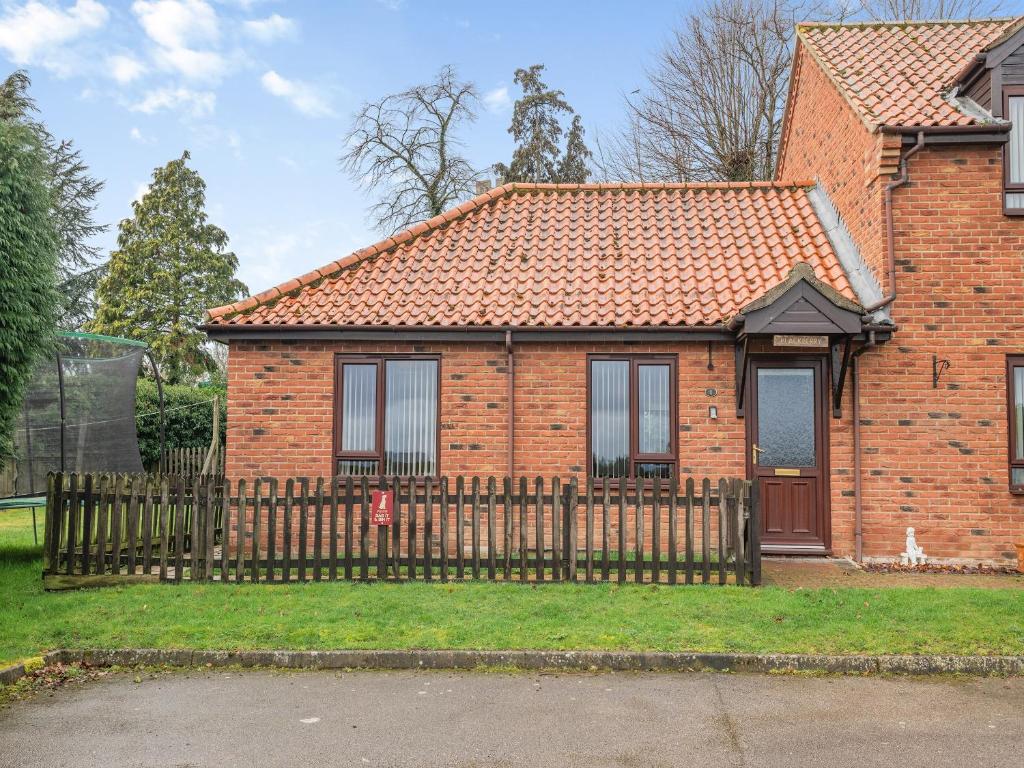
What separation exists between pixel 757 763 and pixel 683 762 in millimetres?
399

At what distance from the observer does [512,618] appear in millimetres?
7340

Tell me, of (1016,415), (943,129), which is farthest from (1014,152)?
(1016,415)

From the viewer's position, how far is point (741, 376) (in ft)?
35.9

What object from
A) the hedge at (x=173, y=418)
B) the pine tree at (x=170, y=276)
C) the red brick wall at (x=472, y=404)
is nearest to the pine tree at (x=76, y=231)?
the pine tree at (x=170, y=276)

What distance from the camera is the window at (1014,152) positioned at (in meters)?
10.9

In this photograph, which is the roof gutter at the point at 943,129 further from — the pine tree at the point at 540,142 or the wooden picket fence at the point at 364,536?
the pine tree at the point at 540,142

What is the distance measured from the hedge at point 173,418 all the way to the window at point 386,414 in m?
11.5

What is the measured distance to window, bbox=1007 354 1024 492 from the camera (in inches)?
423

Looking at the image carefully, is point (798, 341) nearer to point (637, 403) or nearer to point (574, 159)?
point (637, 403)

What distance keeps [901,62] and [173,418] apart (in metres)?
18.4

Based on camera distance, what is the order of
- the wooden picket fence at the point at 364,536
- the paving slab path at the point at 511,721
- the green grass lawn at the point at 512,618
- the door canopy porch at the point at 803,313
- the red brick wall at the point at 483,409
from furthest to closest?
the red brick wall at the point at 483,409 < the door canopy porch at the point at 803,313 < the wooden picket fence at the point at 364,536 < the green grass lawn at the point at 512,618 < the paving slab path at the point at 511,721

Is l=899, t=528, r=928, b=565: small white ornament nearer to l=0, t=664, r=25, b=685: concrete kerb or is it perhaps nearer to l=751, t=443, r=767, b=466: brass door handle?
l=751, t=443, r=767, b=466: brass door handle

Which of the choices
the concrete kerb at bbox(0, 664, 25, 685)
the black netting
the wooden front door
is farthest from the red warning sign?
the black netting

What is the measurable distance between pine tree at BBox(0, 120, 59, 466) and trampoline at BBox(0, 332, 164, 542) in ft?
1.99
